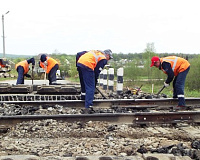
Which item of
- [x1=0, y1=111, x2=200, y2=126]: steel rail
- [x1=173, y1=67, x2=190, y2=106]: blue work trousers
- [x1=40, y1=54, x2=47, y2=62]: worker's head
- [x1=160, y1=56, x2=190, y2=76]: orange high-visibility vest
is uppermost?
[x1=40, y1=54, x2=47, y2=62]: worker's head

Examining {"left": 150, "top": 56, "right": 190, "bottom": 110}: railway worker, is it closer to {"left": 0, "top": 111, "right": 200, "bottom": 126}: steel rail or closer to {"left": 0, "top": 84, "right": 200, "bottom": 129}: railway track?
{"left": 0, "top": 84, "right": 200, "bottom": 129}: railway track

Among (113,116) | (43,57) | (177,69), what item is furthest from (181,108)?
(43,57)

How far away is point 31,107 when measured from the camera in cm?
717

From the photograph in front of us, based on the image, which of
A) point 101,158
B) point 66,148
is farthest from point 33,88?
point 101,158

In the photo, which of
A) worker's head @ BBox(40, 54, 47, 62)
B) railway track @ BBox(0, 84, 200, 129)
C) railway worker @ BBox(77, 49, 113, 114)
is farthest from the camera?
worker's head @ BBox(40, 54, 47, 62)

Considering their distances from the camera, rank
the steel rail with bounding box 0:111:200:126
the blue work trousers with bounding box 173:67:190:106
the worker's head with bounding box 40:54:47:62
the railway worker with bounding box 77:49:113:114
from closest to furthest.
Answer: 1. the steel rail with bounding box 0:111:200:126
2. the railway worker with bounding box 77:49:113:114
3. the blue work trousers with bounding box 173:67:190:106
4. the worker's head with bounding box 40:54:47:62

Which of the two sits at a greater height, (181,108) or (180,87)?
(180,87)

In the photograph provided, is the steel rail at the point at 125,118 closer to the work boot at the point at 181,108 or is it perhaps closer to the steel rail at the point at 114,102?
the work boot at the point at 181,108

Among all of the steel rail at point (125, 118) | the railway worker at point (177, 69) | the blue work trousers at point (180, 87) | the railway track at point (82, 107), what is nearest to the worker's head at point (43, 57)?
the railway track at point (82, 107)

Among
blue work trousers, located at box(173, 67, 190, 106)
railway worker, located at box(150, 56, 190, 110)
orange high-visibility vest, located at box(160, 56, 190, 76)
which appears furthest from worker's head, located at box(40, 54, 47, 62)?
blue work trousers, located at box(173, 67, 190, 106)

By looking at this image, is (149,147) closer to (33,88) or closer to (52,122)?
(52,122)

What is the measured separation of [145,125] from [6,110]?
3.31 m

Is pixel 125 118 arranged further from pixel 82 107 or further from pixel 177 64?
pixel 177 64

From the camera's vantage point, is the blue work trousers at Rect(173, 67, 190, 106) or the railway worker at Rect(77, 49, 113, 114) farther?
the blue work trousers at Rect(173, 67, 190, 106)
